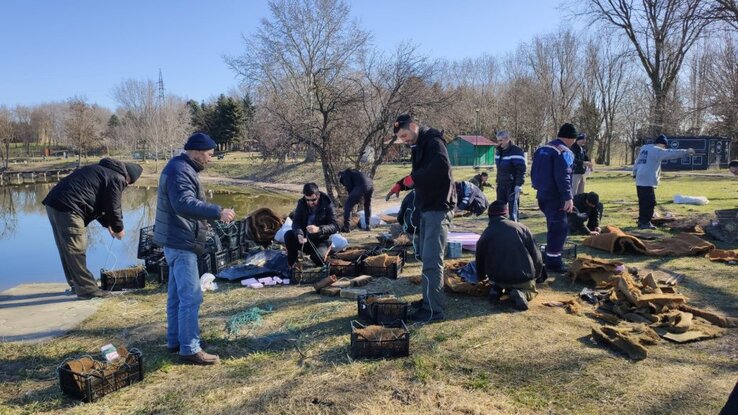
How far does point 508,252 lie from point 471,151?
3398cm

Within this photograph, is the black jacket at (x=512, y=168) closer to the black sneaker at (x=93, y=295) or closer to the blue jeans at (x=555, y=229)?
the blue jeans at (x=555, y=229)

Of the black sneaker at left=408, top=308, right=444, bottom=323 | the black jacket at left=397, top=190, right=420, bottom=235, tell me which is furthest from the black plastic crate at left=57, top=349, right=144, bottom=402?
the black jacket at left=397, top=190, right=420, bottom=235

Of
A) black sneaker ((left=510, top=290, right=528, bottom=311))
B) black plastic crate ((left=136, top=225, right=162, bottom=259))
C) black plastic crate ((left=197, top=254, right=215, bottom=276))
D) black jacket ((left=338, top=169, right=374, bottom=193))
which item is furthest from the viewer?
black jacket ((left=338, top=169, right=374, bottom=193))

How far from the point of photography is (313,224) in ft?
23.3

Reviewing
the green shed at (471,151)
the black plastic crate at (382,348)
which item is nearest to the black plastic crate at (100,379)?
the black plastic crate at (382,348)

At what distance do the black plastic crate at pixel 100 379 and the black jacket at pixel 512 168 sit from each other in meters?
7.01

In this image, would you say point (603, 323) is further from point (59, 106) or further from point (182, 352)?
point (59, 106)

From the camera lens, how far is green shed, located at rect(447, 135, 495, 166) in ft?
125

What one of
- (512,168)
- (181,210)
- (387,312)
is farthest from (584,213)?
(181,210)

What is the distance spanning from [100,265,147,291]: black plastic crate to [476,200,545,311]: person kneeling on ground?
4.32 meters

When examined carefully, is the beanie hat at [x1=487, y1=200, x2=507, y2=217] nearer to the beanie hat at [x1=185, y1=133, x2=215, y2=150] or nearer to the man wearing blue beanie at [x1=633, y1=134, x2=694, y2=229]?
the beanie hat at [x1=185, y1=133, x2=215, y2=150]

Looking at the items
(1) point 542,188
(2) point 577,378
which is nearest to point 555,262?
(1) point 542,188

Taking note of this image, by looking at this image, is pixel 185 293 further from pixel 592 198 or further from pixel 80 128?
pixel 80 128

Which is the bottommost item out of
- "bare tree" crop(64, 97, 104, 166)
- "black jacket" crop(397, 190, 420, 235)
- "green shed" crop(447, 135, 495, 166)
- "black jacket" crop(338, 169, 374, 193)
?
"black jacket" crop(397, 190, 420, 235)
